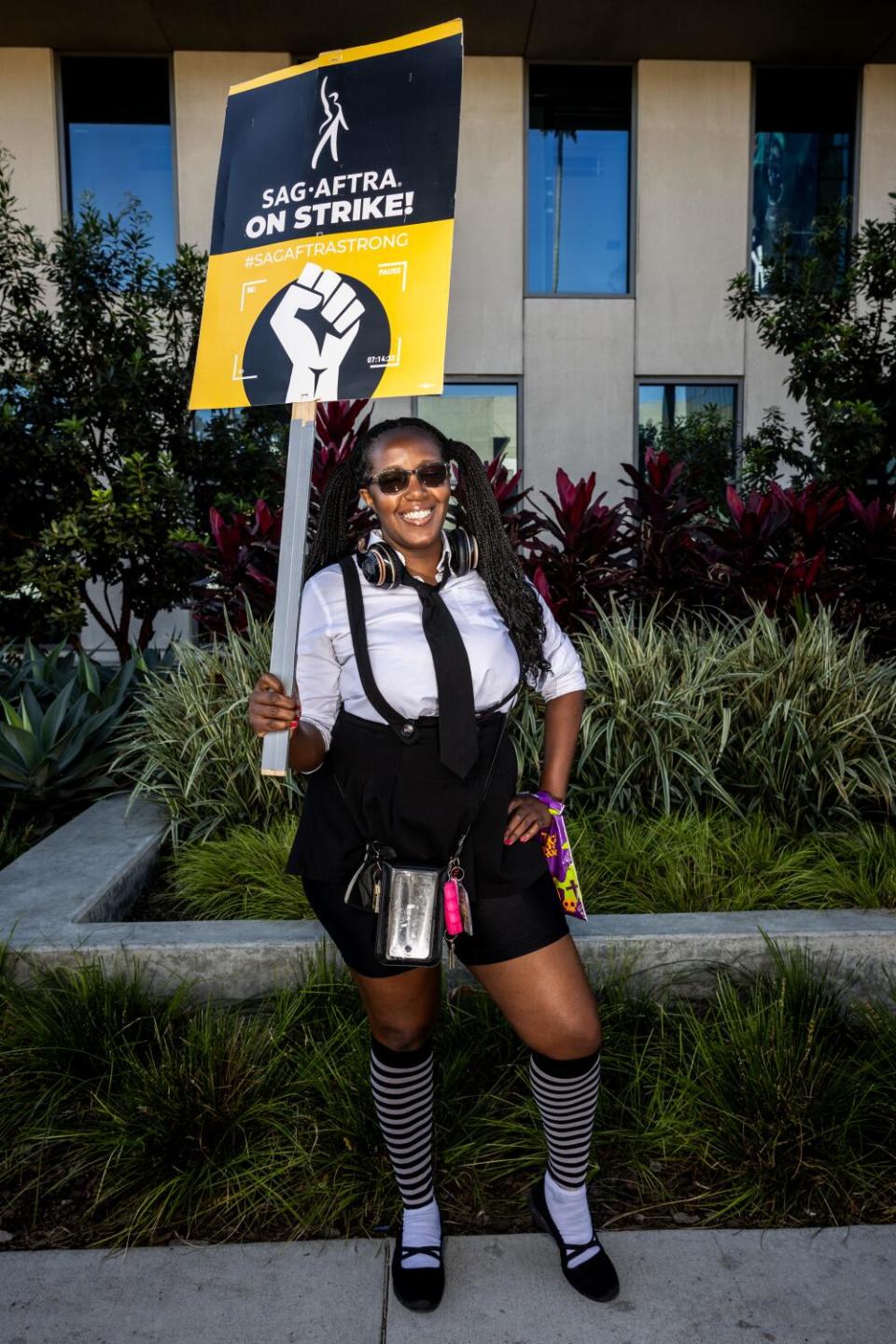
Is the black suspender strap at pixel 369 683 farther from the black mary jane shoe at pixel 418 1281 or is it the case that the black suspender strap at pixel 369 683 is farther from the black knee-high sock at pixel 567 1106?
the black mary jane shoe at pixel 418 1281

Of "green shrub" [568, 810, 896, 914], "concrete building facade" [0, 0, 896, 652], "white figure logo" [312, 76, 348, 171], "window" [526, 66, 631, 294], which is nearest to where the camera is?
"white figure logo" [312, 76, 348, 171]

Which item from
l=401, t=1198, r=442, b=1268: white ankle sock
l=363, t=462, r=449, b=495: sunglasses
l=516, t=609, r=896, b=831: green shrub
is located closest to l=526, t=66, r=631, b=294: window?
l=516, t=609, r=896, b=831: green shrub

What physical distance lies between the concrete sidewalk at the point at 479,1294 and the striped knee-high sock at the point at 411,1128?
0.11 m

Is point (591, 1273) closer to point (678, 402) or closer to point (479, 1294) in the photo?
point (479, 1294)

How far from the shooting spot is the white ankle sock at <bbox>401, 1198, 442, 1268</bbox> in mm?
2166

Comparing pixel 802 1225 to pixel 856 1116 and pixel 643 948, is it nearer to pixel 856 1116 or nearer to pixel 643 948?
pixel 856 1116

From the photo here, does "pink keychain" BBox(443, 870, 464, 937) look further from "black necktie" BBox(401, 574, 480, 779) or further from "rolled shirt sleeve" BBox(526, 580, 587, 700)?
"rolled shirt sleeve" BBox(526, 580, 587, 700)

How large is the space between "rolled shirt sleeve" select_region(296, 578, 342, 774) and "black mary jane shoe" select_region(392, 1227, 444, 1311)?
1108 mm

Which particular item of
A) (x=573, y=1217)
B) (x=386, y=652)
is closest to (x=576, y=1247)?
(x=573, y=1217)

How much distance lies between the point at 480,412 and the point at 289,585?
9450mm

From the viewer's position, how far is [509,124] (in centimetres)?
1060

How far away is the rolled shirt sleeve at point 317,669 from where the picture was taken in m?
2.10

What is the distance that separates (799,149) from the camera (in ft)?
36.3

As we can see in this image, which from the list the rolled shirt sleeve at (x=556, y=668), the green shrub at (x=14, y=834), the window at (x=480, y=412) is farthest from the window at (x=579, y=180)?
the rolled shirt sleeve at (x=556, y=668)
